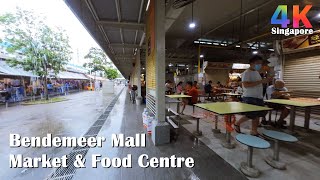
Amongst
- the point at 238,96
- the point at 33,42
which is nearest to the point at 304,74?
the point at 238,96

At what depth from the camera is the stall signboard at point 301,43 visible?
18.4ft

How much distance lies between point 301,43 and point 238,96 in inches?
131

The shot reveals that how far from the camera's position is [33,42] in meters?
10.7

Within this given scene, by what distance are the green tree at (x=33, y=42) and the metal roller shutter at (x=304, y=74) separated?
15168 mm

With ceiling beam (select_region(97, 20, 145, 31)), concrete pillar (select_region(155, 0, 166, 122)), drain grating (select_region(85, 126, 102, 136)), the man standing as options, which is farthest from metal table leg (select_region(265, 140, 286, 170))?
ceiling beam (select_region(97, 20, 145, 31))

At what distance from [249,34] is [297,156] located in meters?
8.26

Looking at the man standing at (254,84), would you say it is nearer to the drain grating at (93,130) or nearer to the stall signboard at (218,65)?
the drain grating at (93,130)

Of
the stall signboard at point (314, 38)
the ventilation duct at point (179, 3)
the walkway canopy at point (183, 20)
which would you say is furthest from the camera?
the stall signboard at point (314, 38)

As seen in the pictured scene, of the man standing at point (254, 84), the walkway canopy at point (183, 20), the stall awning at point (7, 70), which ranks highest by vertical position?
the walkway canopy at point (183, 20)

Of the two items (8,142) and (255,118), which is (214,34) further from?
(8,142)

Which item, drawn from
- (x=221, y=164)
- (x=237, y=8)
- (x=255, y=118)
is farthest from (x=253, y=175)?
(x=237, y=8)

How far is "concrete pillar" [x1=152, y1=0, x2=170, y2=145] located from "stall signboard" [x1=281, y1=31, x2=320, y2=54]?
628 cm

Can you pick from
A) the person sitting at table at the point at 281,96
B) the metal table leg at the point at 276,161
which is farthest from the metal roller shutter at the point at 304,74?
the metal table leg at the point at 276,161

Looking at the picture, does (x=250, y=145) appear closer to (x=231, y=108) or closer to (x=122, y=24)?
(x=231, y=108)
